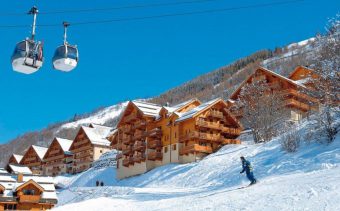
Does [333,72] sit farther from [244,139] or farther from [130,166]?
[130,166]

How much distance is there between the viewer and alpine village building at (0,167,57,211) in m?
57.1

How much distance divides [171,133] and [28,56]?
4597 centimetres

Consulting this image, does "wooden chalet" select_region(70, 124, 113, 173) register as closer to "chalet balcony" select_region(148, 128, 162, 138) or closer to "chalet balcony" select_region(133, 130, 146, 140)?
"chalet balcony" select_region(133, 130, 146, 140)

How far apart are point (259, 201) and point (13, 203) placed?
43468mm

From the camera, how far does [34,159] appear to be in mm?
117188

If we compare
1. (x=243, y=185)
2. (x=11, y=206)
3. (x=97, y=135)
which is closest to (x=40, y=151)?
(x=97, y=135)

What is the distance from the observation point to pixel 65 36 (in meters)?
20.8

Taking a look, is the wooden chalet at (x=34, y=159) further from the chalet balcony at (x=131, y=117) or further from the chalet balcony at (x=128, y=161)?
the chalet balcony at (x=128, y=161)

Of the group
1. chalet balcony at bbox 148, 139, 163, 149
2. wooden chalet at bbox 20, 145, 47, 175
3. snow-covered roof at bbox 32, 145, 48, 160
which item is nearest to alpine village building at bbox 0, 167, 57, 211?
chalet balcony at bbox 148, 139, 163, 149

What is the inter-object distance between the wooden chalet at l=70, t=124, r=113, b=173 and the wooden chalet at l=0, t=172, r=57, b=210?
121 ft

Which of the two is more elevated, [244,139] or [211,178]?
[244,139]

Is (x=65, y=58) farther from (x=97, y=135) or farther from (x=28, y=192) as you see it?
(x=97, y=135)

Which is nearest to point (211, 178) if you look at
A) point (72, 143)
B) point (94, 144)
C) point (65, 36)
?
point (65, 36)

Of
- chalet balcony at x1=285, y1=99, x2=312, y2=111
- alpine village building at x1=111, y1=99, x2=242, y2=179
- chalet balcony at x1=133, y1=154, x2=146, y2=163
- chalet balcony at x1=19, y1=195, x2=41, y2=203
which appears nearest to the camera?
chalet balcony at x1=19, y1=195, x2=41, y2=203
